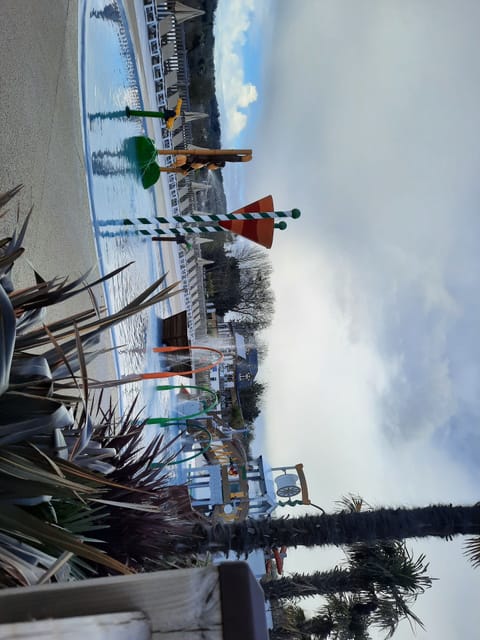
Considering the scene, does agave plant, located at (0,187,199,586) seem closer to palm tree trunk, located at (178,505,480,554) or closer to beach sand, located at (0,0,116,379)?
palm tree trunk, located at (178,505,480,554)

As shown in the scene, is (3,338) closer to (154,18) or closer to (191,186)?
(154,18)

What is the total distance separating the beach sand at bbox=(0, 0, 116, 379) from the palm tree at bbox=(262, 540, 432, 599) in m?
4.60

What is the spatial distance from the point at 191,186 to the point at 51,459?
20131 millimetres

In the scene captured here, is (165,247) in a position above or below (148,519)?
above

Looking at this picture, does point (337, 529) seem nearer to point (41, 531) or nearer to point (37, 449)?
point (41, 531)

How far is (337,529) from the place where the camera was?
411 cm

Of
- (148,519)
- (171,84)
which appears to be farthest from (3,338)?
(171,84)

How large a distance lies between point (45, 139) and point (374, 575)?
7151mm

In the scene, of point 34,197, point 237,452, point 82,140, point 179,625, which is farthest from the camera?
point 237,452

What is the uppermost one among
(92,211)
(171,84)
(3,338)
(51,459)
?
(171,84)

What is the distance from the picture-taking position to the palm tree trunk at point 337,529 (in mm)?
3980

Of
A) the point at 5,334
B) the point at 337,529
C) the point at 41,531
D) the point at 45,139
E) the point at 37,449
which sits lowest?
the point at 41,531

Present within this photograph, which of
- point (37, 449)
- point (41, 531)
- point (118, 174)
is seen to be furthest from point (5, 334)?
point (118, 174)

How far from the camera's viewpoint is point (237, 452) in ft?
48.4
